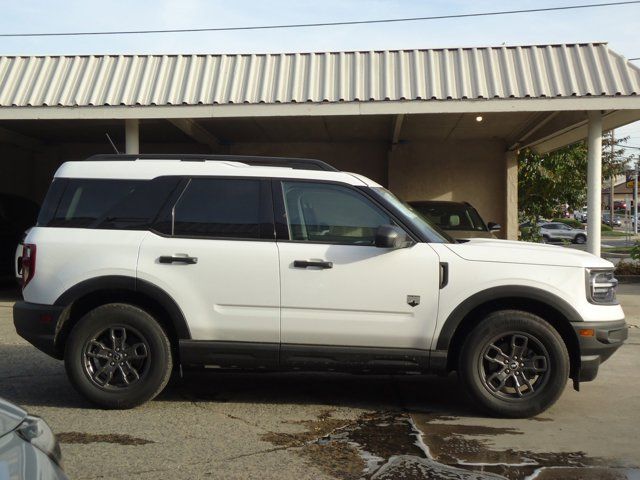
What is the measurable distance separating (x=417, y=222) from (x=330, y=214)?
0.70m

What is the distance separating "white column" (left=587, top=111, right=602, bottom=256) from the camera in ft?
39.4

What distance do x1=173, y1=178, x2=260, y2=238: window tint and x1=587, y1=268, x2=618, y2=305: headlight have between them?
2.57 meters

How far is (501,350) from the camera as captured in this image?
570 centimetres

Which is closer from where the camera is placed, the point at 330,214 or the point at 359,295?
the point at 359,295

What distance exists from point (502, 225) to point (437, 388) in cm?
1069

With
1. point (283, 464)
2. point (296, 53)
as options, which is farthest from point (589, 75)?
point (283, 464)

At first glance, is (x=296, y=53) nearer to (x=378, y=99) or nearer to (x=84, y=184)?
(x=378, y=99)

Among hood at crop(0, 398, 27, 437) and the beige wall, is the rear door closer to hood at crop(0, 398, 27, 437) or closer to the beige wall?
hood at crop(0, 398, 27, 437)

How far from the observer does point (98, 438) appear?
5.21 meters

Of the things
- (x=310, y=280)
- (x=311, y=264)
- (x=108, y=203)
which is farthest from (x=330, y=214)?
(x=108, y=203)

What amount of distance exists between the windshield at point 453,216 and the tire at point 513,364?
21.6 feet

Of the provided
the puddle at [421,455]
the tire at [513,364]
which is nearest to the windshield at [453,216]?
the tire at [513,364]

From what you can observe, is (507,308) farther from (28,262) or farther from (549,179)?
(549,179)

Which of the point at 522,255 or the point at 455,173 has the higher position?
the point at 455,173
